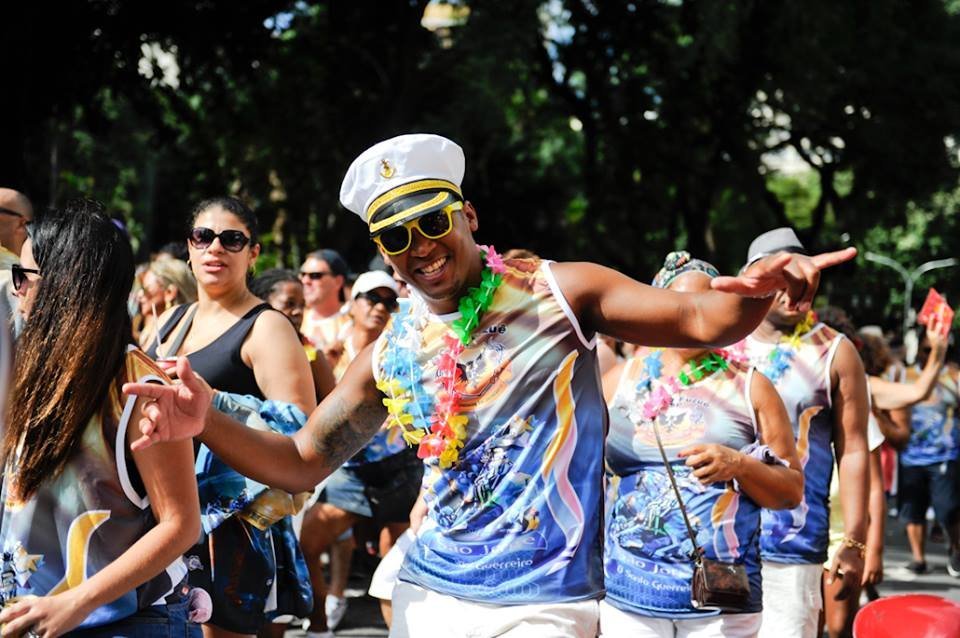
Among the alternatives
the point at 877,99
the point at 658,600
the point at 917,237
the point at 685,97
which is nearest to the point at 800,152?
the point at 877,99

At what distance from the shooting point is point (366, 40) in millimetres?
20688

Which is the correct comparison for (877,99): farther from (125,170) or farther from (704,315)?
(704,315)

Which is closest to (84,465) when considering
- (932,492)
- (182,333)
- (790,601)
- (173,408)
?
(173,408)

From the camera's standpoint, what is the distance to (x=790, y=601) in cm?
566

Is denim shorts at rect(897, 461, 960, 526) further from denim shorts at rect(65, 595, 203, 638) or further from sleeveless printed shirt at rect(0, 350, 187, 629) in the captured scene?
sleeveless printed shirt at rect(0, 350, 187, 629)

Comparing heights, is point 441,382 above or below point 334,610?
above

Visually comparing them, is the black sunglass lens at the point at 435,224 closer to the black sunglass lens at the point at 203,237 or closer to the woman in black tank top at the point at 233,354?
the woman in black tank top at the point at 233,354

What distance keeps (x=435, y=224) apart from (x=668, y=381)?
A: 70.3 inches

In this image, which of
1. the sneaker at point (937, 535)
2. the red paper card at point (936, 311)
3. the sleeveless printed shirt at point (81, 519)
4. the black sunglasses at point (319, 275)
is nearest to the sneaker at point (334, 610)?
the black sunglasses at point (319, 275)

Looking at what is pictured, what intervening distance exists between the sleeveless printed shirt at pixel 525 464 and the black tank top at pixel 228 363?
1556 millimetres

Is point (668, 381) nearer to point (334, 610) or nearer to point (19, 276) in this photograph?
point (19, 276)

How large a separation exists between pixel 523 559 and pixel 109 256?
126 cm

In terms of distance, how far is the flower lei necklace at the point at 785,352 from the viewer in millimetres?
5969

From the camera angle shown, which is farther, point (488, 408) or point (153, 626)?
point (488, 408)
